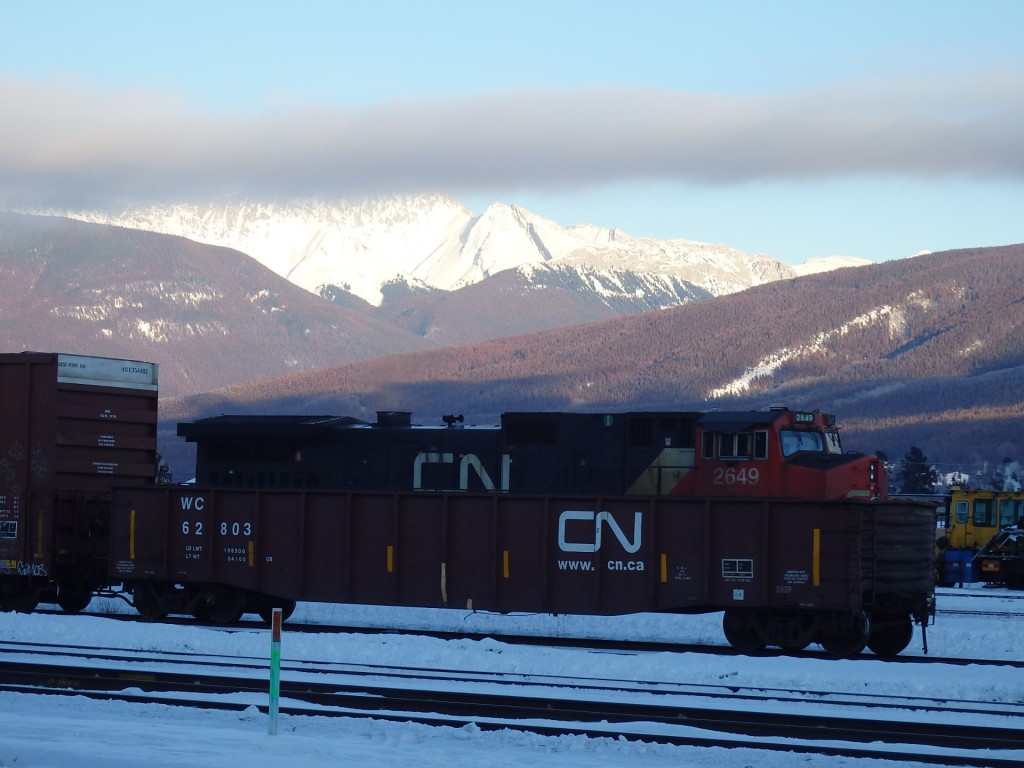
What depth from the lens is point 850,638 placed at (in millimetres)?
23438

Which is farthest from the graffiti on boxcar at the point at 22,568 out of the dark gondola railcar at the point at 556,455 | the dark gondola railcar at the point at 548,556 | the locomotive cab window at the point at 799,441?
the locomotive cab window at the point at 799,441

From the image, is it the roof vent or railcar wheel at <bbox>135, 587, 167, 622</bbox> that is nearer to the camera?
railcar wheel at <bbox>135, 587, 167, 622</bbox>

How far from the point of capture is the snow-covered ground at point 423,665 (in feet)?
43.6

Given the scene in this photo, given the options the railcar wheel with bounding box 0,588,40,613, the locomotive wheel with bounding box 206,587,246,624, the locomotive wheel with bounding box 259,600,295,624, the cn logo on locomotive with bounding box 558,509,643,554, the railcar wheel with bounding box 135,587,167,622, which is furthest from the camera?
the railcar wheel with bounding box 0,588,40,613

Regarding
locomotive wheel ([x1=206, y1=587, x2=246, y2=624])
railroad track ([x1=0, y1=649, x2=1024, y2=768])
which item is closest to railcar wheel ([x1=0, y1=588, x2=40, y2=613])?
locomotive wheel ([x1=206, y1=587, x2=246, y2=624])

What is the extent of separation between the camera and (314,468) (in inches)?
1160

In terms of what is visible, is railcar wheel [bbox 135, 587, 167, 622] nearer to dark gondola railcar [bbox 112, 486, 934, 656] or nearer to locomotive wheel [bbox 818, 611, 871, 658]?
dark gondola railcar [bbox 112, 486, 934, 656]

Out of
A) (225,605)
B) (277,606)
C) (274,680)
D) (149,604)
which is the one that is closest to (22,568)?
(149,604)

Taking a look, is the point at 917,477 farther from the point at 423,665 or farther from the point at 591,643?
the point at 423,665

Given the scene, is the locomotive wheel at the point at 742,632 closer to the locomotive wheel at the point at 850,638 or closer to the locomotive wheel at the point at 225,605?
the locomotive wheel at the point at 850,638

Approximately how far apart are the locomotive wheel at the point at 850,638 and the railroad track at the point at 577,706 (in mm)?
4787

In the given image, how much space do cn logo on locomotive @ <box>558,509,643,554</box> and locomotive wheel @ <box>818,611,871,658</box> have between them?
11.9 ft

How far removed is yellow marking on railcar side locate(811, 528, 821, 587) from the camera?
23.2 meters

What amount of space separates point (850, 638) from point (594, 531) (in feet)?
15.6
